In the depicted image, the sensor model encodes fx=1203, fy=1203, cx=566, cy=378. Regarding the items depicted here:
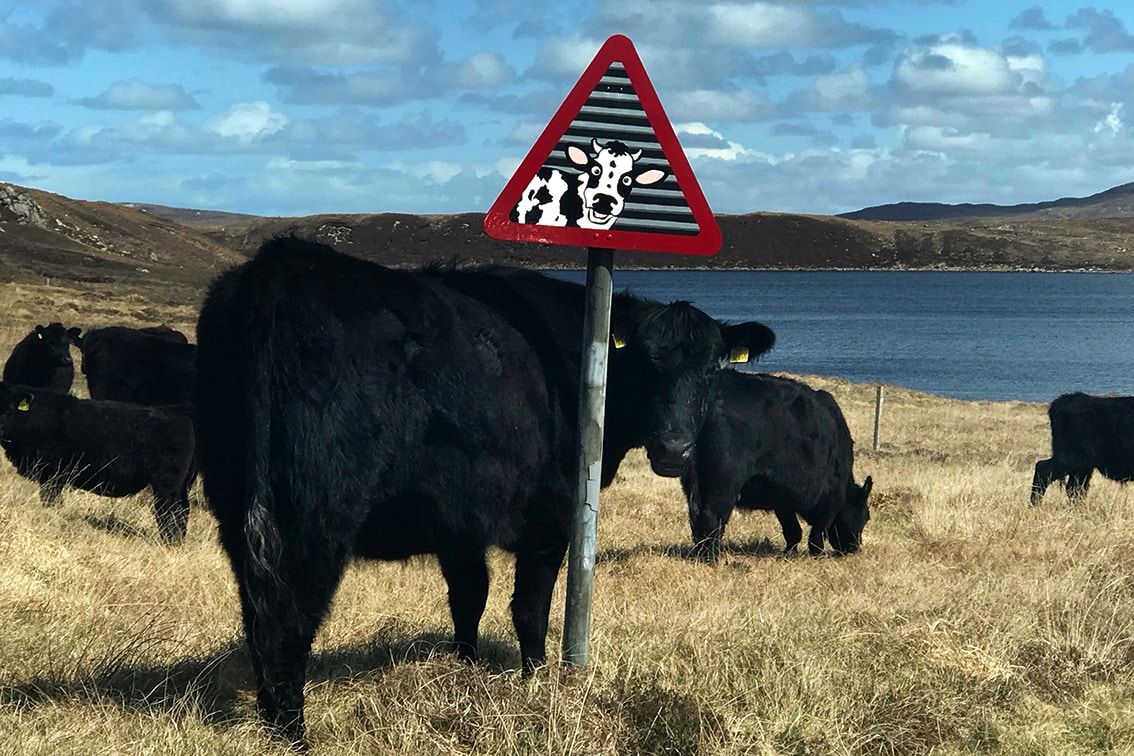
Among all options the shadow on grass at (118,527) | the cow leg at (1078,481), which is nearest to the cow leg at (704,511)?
the shadow on grass at (118,527)

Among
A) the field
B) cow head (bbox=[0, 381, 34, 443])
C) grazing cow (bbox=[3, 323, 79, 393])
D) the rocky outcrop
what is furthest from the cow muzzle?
the rocky outcrop

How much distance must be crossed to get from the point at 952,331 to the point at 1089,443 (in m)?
75.6

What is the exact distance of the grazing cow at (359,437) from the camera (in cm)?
446

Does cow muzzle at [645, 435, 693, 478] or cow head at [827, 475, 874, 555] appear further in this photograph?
cow head at [827, 475, 874, 555]

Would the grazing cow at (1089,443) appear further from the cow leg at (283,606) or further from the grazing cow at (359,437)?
the cow leg at (283,606)

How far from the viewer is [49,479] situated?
1068 cm

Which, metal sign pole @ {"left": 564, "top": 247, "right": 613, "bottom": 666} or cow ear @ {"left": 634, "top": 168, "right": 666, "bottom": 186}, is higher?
cow ear @ {"left": 634, "top": 168, "right": 666, "bottom": 186}

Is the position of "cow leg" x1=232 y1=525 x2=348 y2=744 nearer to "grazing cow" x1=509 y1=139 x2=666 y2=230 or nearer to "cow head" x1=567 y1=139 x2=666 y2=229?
"grazing cow" x1=509 y1=139 x2=666 y2=230

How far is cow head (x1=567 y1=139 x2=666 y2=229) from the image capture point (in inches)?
177

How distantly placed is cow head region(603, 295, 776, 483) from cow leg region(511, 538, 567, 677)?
3.73 ft

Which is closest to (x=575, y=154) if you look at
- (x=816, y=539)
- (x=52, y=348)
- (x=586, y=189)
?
(x=586, y=189)

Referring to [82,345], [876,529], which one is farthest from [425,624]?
[82,345]

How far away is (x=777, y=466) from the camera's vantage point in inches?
419

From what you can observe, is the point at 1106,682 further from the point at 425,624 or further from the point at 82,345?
the point at 82,345
